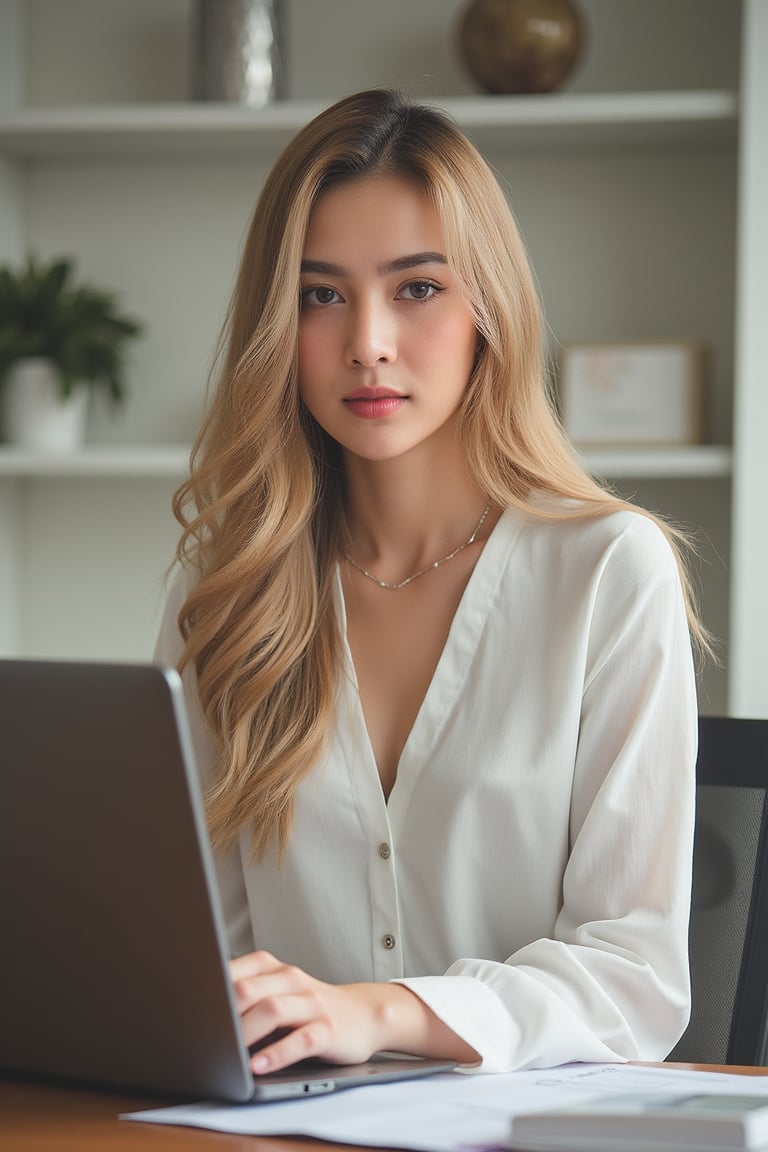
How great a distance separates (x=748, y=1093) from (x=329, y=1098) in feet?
0.87

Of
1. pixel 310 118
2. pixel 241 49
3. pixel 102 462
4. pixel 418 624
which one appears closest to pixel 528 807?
pixel 418 624

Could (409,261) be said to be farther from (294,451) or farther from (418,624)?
(418,624)

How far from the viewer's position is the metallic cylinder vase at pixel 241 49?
101 inches

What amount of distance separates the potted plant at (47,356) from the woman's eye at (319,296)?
1.20 m

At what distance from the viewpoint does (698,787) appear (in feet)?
4.55

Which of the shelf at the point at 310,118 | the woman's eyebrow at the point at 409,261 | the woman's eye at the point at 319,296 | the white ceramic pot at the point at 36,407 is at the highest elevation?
the shelf at the point at 310,118

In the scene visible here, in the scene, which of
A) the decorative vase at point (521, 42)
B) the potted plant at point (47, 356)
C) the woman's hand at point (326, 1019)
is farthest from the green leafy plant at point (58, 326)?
the woman's hand at point (326, 1019)

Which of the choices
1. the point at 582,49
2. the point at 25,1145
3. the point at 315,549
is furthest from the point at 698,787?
the point at 582,49

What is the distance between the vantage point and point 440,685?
1.47 meters

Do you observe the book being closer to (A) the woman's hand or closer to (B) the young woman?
(A) the woman's hand

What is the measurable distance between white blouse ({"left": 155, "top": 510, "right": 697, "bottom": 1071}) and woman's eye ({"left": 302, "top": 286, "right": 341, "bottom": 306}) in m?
0.31

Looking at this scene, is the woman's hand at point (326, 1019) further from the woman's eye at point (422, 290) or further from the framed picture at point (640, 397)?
the framed picture at point (640, 397)

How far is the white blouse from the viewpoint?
1.27m

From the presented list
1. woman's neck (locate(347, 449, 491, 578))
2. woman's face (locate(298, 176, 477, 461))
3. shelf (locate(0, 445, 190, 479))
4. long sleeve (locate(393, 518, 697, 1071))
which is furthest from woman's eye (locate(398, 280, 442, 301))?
shelf (locate(0, 445, 190, 479))
